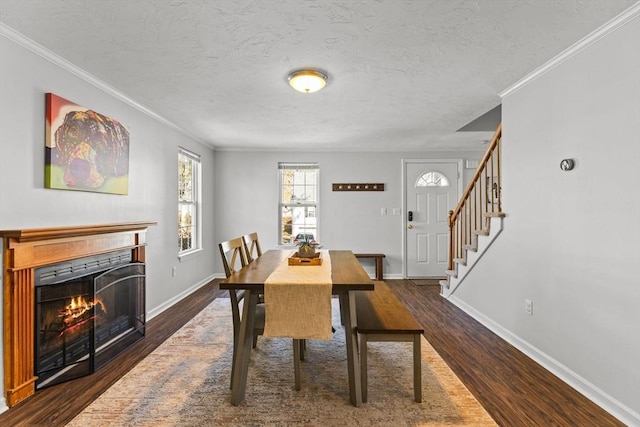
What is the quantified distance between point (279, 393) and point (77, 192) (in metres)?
2.10

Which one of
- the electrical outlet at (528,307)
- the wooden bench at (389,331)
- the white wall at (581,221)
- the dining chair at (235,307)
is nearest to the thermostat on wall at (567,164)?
the white wall at (581,221)

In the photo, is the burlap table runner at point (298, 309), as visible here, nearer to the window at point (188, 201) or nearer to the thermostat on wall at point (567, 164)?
the thermostat on wall at point (567, 164)

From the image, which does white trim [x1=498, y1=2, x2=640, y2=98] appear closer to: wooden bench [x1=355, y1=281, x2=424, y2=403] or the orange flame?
wooden bench [x1=355, y1=281, x2=424, y2=403]

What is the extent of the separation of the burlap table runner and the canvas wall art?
1737 millimetres

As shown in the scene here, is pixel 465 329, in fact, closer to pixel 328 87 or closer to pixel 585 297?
pixel 585 297

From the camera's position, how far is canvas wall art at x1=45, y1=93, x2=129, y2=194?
224cm

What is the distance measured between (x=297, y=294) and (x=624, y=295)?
72.4 inches

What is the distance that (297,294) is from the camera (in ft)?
6.08

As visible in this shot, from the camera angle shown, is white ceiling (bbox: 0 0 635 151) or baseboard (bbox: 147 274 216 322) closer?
white ceiling (bbox: 0 0 635 151)

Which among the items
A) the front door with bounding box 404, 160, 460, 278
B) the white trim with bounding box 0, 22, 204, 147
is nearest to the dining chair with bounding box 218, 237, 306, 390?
the white trim with bounding box 0, 22, 204, 147

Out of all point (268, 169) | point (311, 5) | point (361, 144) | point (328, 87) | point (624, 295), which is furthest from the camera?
point (268, 169)

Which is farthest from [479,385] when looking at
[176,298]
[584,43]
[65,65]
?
[65,65]

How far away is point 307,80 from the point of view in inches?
98.5

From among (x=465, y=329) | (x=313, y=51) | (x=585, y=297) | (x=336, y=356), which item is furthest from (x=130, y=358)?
(x=585, y=297)
